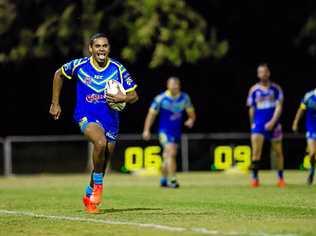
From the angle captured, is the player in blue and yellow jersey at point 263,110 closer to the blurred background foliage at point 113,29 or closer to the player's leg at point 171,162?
the player's leg at point 171,162

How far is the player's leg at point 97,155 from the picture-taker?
44.4 feet

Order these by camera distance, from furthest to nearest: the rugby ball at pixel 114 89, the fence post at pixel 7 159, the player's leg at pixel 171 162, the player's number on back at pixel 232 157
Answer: the fence post at pixel 7 159, the player's number on back at pixel 232 157, the player's leg at pixel 171 162, the rugby ball at pixel 114 89

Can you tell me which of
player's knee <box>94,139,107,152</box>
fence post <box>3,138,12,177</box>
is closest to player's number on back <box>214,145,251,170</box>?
fence post <box>3,138,12,177</box>

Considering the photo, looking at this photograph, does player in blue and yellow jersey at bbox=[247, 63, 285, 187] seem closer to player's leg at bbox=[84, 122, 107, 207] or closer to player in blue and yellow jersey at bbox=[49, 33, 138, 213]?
player in blue and yellow jersey at bbox=[49, 33, 138, 213]

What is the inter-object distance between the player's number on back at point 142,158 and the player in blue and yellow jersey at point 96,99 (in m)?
15.9

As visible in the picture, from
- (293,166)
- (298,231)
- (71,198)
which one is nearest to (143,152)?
(293,166)

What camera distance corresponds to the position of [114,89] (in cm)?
1362

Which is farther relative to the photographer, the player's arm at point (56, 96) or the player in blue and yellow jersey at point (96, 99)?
the player's arm at point (56, 96)

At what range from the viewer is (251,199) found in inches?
642

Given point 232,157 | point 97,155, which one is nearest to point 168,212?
point 97,155

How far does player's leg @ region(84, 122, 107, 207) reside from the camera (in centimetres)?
1353

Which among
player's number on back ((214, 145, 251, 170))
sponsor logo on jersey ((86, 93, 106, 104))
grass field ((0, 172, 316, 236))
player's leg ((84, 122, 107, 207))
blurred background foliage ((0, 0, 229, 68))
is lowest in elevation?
grass field ((0, 172, 316, 236))

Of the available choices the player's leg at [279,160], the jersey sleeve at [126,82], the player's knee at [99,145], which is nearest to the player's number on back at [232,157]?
the player's leg at [279,160]

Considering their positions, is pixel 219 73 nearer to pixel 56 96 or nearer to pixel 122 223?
pixel 56 96
